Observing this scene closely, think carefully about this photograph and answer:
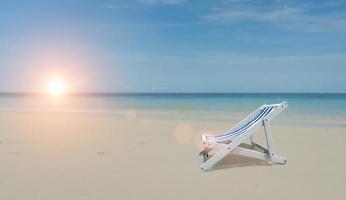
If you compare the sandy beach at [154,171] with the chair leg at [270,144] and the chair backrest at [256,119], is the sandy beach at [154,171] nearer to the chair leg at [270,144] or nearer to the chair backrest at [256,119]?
the chair leg at [270,144]

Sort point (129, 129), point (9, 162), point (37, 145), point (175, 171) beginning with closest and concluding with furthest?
point (175, 171), point (9, 162), point (37, 145), point (129, 129)

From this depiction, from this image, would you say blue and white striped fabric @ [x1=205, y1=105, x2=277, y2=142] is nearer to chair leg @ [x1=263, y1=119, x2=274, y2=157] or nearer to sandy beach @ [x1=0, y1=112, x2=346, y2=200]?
chair leg @ [x1=263, y1=119, x2=274, y2=157]

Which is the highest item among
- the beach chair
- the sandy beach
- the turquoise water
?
the beach chair

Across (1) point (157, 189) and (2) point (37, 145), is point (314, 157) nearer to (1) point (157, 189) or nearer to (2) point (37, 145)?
(1) point (157, 189)

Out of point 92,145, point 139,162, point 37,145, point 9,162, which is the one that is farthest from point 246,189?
point 37,145

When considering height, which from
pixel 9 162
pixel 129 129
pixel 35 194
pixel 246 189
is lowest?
pixel 129 129

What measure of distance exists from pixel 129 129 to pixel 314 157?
221 inches

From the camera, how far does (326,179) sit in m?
5.47

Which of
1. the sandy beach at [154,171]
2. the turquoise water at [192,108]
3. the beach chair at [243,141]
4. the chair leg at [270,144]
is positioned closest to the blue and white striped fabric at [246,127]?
the beach chair at [243,141]

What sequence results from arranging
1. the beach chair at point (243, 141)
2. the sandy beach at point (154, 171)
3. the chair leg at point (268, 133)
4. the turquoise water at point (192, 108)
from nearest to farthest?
1. the sandy beach at point (154, 171)
2. the beach chair at point (243, 141)
3. the chair leg at point (268, 133)
4. the turquoise water at point (192, 108)

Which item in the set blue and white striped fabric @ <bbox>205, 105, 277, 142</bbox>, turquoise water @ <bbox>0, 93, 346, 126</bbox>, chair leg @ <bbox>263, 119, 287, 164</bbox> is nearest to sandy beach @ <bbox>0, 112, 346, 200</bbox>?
chair leg @ <bbox>263, 119, 287, 164</bbox>

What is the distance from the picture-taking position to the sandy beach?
4840mm

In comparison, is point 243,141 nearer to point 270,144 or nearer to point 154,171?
point 270,144

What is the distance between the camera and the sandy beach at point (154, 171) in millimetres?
4840
